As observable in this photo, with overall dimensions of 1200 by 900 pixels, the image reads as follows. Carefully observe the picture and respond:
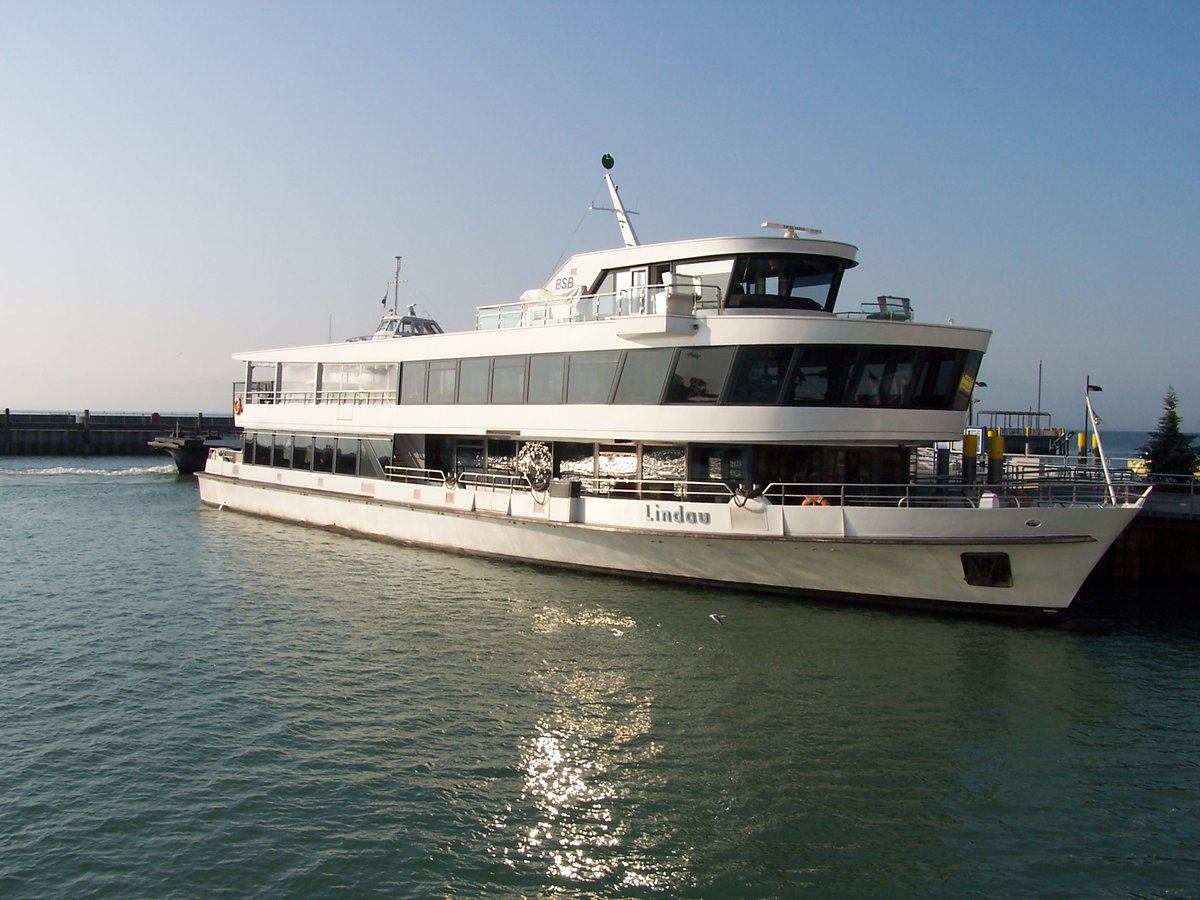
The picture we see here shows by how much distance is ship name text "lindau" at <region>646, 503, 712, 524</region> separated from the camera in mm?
17125

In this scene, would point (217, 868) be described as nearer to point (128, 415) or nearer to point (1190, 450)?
A: point (1190, 450)

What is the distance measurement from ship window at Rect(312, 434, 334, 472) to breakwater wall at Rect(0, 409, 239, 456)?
45.3 m

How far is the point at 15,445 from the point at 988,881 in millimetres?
72245

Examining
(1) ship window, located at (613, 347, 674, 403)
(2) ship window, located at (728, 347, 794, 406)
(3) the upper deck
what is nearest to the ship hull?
(2) ship window, located at (728, 347, 794, 406)

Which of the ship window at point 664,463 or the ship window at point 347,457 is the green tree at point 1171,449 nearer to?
the ship window at point 664,463

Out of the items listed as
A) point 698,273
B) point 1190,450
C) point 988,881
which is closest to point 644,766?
point 988,881

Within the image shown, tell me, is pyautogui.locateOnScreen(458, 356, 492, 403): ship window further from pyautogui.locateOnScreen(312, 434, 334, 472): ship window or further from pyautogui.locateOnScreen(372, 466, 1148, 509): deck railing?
pyautogui.locateOnScreen(312, 434, 334, 472): ship window

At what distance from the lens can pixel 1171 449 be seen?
27.4 metres

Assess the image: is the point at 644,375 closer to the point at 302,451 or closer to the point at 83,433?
the point at 302,451

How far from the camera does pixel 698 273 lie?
1870cm

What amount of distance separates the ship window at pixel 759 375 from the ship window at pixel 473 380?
7.37 metres

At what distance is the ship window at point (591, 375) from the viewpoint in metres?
19.0

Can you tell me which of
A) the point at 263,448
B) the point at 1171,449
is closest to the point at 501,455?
the point at 263,448

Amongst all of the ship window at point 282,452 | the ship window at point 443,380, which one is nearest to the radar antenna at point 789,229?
the ship window at point 443,380
